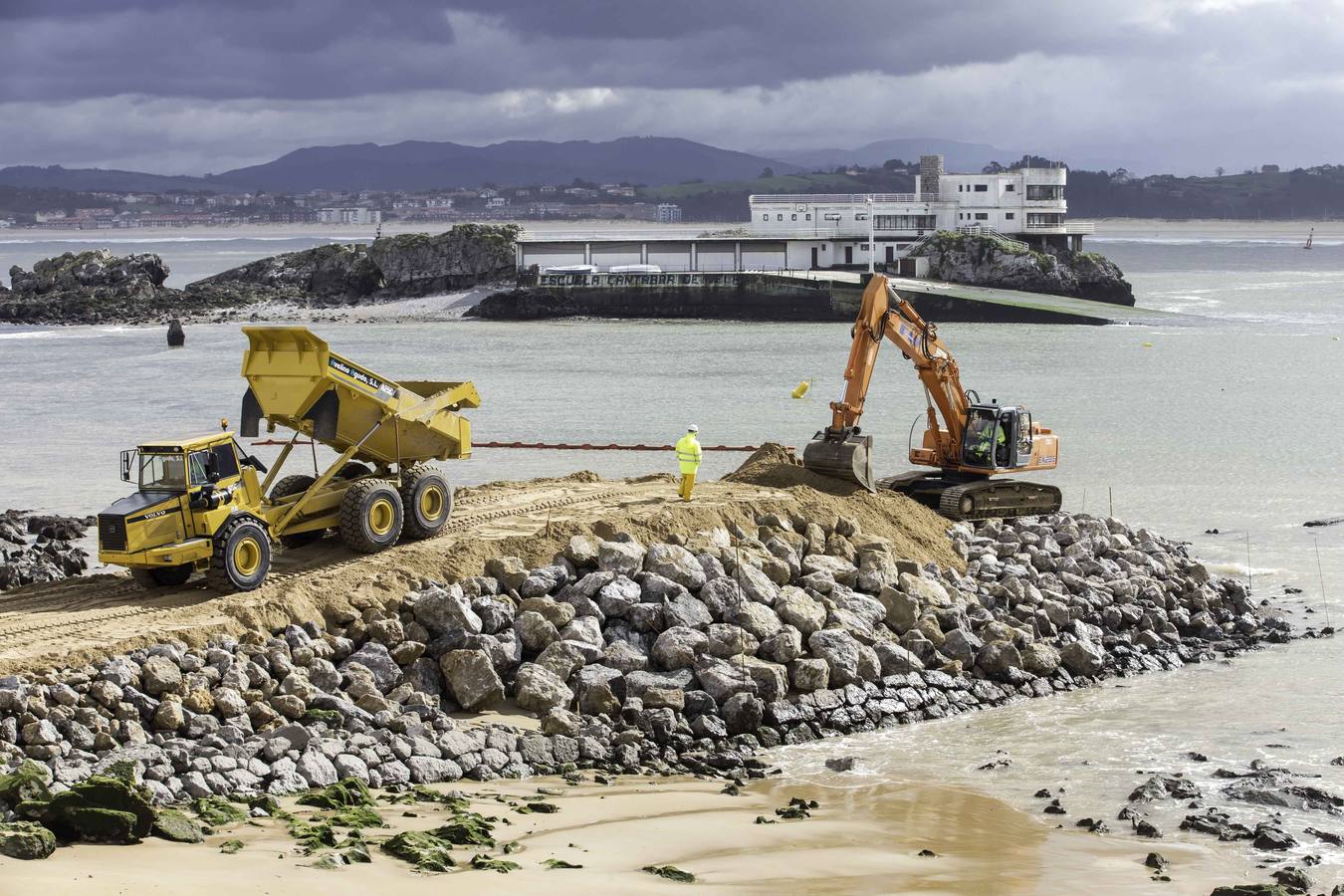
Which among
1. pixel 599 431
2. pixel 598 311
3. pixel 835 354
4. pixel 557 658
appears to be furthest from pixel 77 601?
pixel 598 311

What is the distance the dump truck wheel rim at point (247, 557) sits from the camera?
14922 mm

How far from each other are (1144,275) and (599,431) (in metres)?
88.4

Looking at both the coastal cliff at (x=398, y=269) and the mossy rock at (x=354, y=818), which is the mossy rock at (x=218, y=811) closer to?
the mossy rock at (x=354, y=818)

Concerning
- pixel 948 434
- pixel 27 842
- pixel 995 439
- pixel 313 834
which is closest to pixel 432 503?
pixel 313 834

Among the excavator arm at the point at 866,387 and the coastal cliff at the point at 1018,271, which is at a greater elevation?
the coastal cliff at the point at 1018,271

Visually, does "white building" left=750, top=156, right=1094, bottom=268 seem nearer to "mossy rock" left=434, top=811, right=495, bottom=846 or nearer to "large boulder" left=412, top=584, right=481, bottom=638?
"large boulder" left=412, top=584, right=481, bottom=638

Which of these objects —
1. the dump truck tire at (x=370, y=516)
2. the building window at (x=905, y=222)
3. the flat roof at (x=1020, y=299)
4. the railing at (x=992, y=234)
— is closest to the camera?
the dump truck tire at (x=370, y=516)

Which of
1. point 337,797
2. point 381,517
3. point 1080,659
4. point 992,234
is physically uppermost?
point 992,234

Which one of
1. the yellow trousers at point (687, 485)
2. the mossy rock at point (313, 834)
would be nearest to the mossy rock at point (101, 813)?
the mossy rock at point (313, 834)

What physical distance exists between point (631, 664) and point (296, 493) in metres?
4.55

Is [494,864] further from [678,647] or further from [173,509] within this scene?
[173,509]

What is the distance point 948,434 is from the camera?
22750 millimetres

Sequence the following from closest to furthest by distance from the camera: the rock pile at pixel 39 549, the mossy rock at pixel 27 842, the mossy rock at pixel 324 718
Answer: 1. the mossy rock at pixel 27 842
2. the mossy rock at pixel 324 718
3. the rock pile at pixel 39 549

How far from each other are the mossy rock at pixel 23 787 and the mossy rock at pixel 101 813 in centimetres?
21
